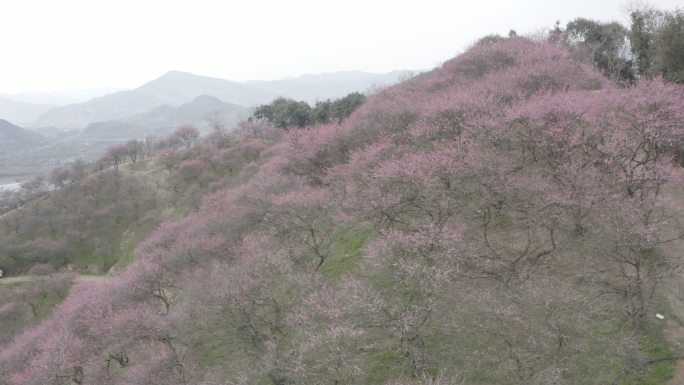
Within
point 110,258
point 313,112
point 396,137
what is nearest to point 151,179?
point 110,258

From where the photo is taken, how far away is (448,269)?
1596 cm

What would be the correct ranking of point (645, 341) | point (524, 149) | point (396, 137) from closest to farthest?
point (645, 341) → point (524, 149) → point (396, 137)

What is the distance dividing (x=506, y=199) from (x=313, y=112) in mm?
49715

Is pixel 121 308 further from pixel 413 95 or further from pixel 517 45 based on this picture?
pixel 517 45

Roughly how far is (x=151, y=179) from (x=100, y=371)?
165ft

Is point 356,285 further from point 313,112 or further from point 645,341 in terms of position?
point 313,112

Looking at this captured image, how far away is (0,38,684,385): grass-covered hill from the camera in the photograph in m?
14.8

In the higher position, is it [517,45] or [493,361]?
[517,45]

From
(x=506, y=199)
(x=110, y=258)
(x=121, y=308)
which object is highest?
(x=506, y=199)

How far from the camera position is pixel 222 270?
20578 millimetres

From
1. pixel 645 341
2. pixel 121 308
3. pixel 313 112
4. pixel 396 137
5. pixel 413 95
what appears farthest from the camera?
pixel 313 112

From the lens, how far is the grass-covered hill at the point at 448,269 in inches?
582

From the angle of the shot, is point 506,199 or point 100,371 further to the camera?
point 100,371

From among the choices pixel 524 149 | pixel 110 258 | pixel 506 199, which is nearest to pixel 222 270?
pixel 506 199
